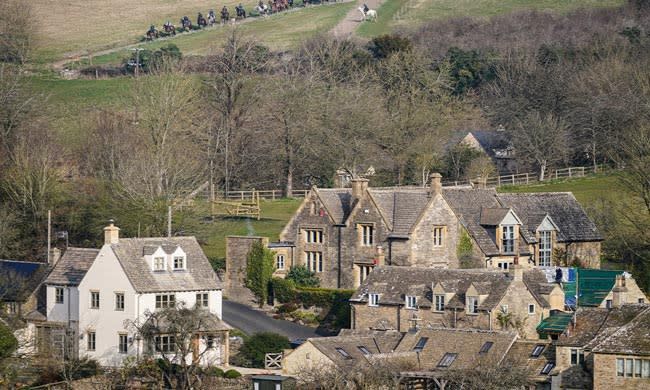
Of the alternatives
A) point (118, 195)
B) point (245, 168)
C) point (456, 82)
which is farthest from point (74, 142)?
point (456, 82)

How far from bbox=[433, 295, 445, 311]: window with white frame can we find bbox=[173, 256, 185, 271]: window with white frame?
10891mm

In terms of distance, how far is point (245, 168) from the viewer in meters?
117

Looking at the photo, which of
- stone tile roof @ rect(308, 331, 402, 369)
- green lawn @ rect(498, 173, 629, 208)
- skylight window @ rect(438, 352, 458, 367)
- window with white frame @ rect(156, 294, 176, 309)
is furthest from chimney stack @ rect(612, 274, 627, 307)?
green lawn @ rect(498, 173, 629, 208)

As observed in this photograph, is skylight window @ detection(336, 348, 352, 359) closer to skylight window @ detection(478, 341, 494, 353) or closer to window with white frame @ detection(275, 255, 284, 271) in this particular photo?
skylight window @ detection(478, 341, 494, 353)

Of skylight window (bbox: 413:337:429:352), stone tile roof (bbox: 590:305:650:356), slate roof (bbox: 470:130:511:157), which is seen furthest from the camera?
slate roof (bbox: 470:130:511:157)

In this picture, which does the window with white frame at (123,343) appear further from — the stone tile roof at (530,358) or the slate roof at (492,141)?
the slate roof at (492,141)

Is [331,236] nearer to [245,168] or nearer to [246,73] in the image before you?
[245,168]

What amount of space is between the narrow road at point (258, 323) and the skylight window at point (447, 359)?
1108 centimetres

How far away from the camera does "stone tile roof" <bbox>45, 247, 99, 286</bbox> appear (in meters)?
82.6

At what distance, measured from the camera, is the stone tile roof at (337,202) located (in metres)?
90.8

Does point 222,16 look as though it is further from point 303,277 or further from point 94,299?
point 94,299

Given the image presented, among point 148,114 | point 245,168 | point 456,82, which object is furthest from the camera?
point 456,82

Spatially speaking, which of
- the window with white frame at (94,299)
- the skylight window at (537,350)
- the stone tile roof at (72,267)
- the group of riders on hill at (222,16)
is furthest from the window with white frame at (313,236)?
the group of riders on hill at (222,16)

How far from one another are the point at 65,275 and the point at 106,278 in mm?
3392
